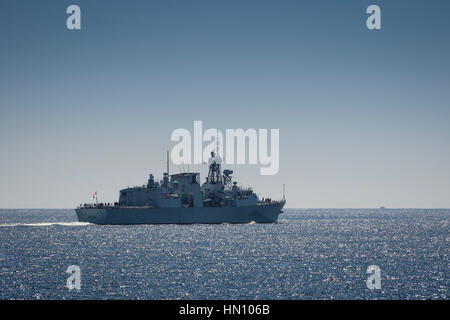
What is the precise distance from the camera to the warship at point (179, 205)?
104750 mm

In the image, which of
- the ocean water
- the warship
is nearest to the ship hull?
the warship

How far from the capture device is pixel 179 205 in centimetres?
10569

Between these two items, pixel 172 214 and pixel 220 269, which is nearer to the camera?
pixel 220 269

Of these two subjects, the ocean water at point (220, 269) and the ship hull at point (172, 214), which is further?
the ship hull at point (172, 214)

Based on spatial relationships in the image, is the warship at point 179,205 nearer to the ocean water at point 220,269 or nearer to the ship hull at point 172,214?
the ship hull at point 172,214

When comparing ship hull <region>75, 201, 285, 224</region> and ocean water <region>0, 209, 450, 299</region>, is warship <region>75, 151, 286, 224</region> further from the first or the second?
ocean water <region>0, 209, 450, 299</region>

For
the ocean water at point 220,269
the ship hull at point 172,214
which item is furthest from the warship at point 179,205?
the ocean water at point 220,269

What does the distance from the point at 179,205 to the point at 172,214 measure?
2184 mm

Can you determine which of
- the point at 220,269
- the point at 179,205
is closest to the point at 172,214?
the point at 179,205

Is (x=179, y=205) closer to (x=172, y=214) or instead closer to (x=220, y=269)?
(x=172, y=214)
